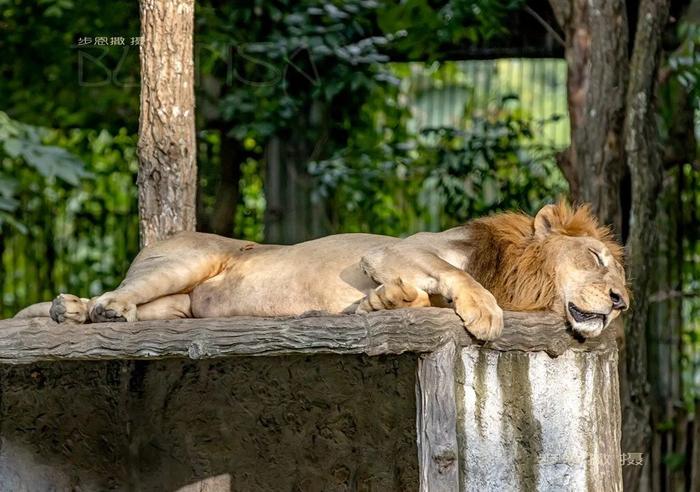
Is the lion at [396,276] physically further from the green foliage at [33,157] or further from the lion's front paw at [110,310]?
the green foliage at [33,157]

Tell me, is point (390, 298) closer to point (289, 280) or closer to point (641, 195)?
point (289, 280)

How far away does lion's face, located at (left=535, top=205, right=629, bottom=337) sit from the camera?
4.30 meters

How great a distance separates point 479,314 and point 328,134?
4.45 m

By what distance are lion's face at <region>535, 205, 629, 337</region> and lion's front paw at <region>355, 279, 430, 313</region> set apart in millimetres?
576

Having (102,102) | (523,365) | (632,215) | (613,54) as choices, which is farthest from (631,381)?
(102,102)

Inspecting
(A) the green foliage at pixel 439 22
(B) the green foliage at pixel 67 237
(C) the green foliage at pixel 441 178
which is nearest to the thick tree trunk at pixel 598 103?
(A) the green foliage at pixel 439 22

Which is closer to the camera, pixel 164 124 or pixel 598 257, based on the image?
pixel 598 257

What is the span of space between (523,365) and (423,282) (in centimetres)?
48

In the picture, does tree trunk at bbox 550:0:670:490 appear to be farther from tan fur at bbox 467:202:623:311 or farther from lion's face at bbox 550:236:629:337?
lion's face at bbox 550:236:629:337

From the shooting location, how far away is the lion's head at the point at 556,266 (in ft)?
14.2

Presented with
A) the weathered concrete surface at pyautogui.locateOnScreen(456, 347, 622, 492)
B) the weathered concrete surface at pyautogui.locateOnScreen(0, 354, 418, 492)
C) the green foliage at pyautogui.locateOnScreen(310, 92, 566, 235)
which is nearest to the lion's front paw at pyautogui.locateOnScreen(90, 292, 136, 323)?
the weathered concrete surface at pyautogui.locateOnScreen(0, 354, 418, 492)

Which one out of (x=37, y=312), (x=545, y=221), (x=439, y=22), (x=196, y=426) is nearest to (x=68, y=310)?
(x=37, y=312)

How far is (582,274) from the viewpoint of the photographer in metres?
4.43

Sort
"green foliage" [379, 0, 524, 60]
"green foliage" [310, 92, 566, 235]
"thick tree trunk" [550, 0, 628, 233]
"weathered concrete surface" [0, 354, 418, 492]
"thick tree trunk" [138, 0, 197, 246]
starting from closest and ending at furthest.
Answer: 1. "weathered concrete surface" [0, 354, 418, 492]
2. "thick tree trunk" [138, 0, 197, 246]
3. "thick tree trunk" [550, 0, 628, 233]
4. "green foliage" [379, 0, 524, 60]
5. "green foliage" [310, 92, 566, 235]
